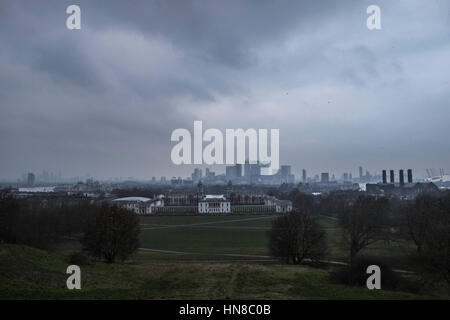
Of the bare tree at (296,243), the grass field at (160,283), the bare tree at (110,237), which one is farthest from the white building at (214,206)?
the grass field at (160,283)

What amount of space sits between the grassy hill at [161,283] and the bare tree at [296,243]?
4.67 meters

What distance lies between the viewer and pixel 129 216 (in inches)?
721

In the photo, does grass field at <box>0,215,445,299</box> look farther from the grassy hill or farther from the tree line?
the tree line

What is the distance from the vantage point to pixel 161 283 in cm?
1045

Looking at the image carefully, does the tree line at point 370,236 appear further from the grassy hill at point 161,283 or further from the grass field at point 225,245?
the grassy hill at point 161,283

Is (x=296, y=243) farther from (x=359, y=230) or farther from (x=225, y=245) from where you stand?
(x=225, y=245)

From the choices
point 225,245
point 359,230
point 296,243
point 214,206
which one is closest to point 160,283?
point 296,243

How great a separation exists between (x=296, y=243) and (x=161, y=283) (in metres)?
9.22

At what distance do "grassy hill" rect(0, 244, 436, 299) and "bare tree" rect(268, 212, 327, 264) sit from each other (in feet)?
15.3

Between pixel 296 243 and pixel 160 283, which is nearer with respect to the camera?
pixel 160 283

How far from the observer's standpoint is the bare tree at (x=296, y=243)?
57.3 feet
